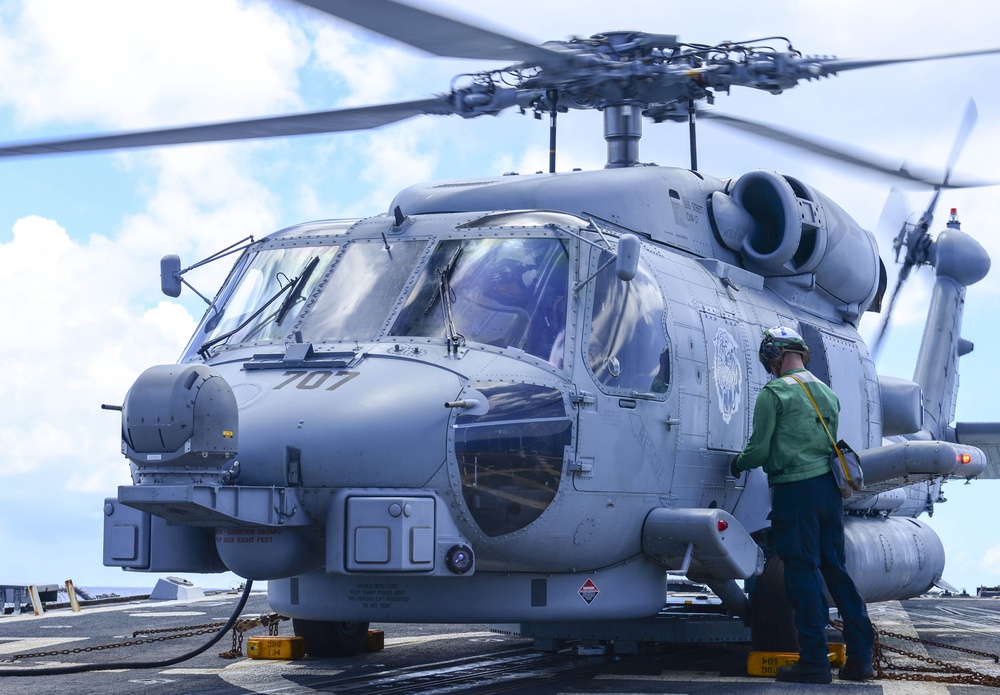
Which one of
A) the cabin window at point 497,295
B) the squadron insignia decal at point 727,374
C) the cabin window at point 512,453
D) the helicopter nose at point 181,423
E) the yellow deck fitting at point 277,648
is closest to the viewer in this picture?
the helicopter nose at point 181,423

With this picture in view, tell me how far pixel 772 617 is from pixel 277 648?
3657mm

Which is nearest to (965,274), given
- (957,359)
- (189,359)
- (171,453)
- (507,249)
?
(957,359)

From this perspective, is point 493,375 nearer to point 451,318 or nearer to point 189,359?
point 451,318

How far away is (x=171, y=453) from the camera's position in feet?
22.0

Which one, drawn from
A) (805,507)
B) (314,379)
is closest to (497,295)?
(314,379)

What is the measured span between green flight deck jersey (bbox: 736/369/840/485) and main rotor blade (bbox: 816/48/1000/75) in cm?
231

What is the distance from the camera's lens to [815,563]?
27.3ft

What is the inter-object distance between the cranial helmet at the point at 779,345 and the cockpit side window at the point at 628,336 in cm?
81

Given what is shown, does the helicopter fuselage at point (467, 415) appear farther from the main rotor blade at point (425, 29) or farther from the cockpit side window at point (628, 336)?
Result: the main rotor blade at point (425, 29)

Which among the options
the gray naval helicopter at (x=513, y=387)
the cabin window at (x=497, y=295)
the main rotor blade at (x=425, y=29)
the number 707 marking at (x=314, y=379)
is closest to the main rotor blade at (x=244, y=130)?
the gray naval helicopter at (x=513, y=387)

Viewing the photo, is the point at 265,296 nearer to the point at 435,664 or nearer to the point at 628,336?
the point at 628,336

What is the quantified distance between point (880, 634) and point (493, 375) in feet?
22.5

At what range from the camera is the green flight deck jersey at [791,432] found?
8422 mm

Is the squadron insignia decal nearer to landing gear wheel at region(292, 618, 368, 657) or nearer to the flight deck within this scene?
the flight deck
